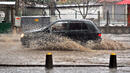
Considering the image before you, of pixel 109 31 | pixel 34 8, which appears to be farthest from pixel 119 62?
pixel 34 8

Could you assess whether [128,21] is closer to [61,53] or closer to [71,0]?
[71,0]

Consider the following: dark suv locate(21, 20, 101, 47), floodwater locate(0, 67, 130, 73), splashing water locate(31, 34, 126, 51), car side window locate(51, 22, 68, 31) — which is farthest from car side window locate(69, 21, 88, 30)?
floodwater locate(0, 67, 130, 73)

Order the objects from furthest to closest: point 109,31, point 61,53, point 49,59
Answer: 1. point 109,31
2. point 61,53
3. point 49,59

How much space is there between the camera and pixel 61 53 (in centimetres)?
1526

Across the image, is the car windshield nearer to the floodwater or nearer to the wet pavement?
the wet pavement

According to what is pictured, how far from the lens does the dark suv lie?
16812mm

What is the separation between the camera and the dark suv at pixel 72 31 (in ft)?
55.2

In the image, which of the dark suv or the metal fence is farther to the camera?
the metal fence

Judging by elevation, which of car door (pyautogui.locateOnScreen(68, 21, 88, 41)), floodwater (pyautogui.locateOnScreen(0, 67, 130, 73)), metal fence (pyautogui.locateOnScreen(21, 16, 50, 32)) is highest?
metal fence (pyautogui.locateOnScreen(21, 16, 50, 32))

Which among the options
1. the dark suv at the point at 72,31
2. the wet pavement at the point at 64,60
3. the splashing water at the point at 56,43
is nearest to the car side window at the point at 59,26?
the dark suv at the point at 72,31

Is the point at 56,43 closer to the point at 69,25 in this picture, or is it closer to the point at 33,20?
the point at 69,25

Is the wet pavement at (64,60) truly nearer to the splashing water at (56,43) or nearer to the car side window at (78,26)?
the splashing water at (56,43)

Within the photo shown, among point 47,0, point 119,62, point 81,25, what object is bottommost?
point 119,62

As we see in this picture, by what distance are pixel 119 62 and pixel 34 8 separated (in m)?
22.1
